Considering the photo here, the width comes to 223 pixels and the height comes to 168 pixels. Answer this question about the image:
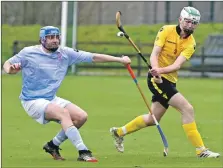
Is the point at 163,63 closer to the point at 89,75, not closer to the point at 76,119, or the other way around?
the point at 76,119

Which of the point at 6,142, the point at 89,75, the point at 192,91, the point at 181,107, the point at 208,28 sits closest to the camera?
the point at 181,107

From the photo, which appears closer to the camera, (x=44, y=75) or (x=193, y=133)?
(x=44, y=75)

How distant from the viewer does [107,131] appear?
47.0 ft

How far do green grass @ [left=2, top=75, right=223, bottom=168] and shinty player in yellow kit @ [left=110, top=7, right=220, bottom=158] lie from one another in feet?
1.33

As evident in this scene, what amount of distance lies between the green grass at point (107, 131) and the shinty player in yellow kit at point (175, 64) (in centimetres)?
41

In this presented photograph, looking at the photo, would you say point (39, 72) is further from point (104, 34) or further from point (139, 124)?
point (104, 34)

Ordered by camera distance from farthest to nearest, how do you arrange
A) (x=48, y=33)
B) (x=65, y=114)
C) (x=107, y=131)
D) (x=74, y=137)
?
1. (x=107, y=131)
2. (x=48, y=33)
3. (x=65, y=114)
4. (x=74, y=137)

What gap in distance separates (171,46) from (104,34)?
106 feet

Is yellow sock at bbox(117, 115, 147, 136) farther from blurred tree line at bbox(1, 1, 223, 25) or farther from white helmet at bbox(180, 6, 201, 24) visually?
blurred tree line at bbox(1, 1, 223, 25)

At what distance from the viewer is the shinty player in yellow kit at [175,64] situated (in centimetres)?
1080

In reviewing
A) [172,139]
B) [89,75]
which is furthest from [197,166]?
[89,75]

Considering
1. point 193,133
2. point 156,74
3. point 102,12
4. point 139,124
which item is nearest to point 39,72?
point 156,74

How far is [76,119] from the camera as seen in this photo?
10211 millimetres

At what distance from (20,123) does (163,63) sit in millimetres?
5116
